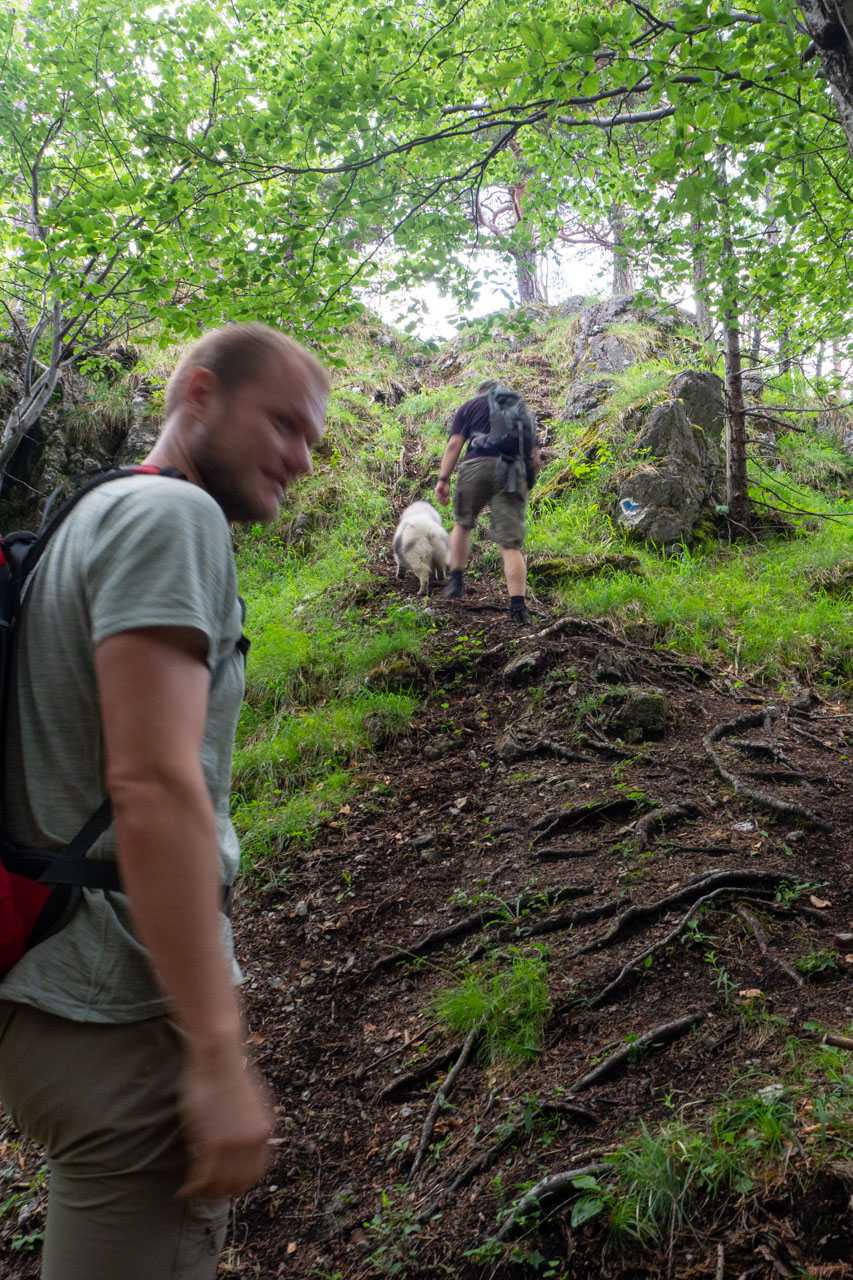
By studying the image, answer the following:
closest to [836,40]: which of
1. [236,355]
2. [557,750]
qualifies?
[236,355]

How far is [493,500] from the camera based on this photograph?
23.8 feet

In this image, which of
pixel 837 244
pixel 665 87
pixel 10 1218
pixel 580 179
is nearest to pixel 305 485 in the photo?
pixel 580 179

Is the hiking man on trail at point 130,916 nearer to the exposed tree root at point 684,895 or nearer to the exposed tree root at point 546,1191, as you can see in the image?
the exposed tree root at point 546,1191

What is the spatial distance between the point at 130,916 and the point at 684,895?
284 centimetres

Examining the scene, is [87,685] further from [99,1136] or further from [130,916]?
[99,1136]

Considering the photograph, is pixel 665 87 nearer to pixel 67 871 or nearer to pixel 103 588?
pixel 103 588

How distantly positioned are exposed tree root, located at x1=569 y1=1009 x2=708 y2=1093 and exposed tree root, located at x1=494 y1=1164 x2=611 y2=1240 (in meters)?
0.40

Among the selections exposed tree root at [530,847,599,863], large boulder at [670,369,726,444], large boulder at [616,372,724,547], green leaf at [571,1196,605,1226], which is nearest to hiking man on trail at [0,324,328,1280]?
green leaf at [571,1196,605,1226]

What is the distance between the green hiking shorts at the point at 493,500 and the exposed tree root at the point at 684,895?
430 centimetres

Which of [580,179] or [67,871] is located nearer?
[67,871]

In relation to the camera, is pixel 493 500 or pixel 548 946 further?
pixel 493 500

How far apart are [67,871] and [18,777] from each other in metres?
0.16

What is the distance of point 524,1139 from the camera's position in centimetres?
241

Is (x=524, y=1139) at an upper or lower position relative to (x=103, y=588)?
lower
